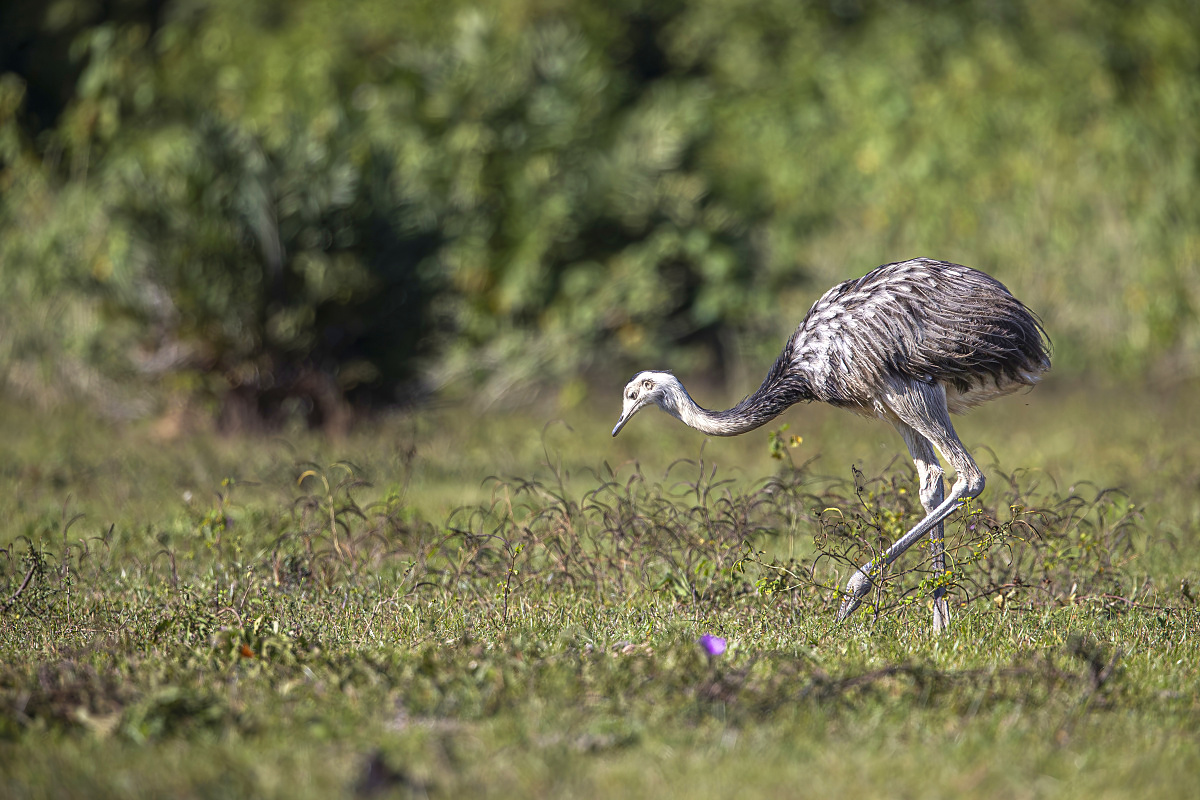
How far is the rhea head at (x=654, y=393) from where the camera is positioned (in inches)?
266

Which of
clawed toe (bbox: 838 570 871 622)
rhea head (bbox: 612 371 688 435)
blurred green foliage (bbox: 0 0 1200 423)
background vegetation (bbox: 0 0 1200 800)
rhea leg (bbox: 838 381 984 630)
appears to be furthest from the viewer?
blurred green foliage (bbox: 0 0 1200 423)

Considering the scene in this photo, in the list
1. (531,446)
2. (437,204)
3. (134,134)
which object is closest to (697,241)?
(437,204)

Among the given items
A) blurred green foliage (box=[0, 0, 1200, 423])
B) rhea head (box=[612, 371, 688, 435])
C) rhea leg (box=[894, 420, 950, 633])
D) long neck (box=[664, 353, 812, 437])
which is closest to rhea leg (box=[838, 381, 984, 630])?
rhea leg (box=[894, 420, 950, 633])

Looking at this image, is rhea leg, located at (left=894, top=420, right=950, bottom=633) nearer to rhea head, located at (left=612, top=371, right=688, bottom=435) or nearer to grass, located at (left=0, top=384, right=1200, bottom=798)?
grass, located at (left=0, top=384, right=1200, bottom=798)

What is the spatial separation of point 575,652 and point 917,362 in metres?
2.26

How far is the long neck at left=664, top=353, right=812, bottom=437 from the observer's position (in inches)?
258

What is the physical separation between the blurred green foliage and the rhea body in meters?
6.16

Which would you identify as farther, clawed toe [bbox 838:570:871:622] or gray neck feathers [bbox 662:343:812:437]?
gray neck feathers [bbox 662:343:812:437]

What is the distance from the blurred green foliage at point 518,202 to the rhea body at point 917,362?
616cm

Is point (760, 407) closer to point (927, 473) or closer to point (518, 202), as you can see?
point (927, 473)

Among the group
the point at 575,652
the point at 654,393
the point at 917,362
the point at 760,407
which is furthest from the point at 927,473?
the point at 575,652

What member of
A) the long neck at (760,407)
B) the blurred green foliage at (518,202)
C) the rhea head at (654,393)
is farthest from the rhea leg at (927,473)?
the blurred green foliage at (518,202)

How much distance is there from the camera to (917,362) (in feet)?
20.4

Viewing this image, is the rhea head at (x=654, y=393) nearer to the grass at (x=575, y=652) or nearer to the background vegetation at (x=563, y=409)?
the background vegetation at (x=563, y=409)
